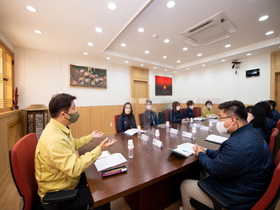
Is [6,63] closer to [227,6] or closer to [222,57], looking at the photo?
[227,6]

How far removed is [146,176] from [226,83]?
5346 mm

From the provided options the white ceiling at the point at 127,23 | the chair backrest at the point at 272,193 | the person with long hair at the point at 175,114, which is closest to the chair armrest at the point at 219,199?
the chair backrest at the point at 272,193

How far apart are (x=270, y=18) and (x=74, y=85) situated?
510 centimetres

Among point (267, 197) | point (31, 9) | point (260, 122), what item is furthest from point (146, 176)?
point (31, 9)

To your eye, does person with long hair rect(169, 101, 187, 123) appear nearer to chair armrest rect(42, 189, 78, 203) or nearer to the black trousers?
the black trousers

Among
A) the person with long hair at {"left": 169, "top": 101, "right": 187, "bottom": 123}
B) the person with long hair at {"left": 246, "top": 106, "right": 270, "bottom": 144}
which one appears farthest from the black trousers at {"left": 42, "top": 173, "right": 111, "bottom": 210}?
the person with long hair at {"left": 169, "top": 101, "right": 187, "bottom": 123}

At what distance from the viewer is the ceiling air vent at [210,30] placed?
232 centimetres

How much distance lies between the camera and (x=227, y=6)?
6.48 feet

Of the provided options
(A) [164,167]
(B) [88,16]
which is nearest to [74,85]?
(B) [88,16]

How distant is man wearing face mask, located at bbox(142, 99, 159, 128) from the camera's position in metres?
2.47

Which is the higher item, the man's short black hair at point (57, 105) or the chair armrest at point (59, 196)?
the man's short black hair at point (57, 105)

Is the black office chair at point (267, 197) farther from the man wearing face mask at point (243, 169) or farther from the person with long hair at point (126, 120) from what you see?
the person with long hair at point (126, 120)

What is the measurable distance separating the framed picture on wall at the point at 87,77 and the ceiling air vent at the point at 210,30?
299 centimetres

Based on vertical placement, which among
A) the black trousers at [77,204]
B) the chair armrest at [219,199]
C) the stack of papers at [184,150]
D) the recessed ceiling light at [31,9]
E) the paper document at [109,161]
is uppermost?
the recessed ceiling light at [31,9]
